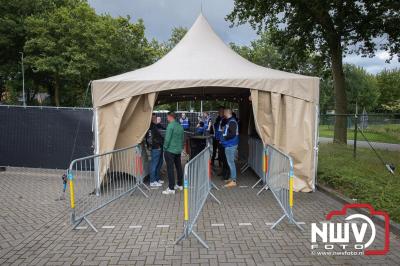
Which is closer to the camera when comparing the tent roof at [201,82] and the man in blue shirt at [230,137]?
the tent roof at [201,82]

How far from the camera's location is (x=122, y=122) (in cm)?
846

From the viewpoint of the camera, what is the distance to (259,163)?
9.20 m

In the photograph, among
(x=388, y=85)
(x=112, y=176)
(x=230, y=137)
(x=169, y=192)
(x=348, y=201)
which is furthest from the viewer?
(x=388, y=85)

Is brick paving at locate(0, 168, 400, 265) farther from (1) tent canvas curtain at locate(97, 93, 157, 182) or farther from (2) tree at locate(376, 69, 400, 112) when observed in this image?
(2) tree at locate(376, 69, 400, 112)

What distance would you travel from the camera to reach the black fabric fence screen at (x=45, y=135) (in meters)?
10.8

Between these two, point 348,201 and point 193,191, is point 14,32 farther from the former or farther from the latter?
point 348,201

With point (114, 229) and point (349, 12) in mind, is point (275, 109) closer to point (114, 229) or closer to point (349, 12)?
point (114, 229)

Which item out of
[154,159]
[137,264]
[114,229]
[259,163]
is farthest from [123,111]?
[137,264]

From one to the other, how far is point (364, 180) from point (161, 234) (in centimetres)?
483

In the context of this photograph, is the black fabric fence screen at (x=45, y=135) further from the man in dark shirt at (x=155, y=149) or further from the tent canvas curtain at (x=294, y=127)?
the tent canvas curtain at (x=294, y=127)

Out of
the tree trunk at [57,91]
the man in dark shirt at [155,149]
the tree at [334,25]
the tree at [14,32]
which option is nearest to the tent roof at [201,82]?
the man in dark shirt at [155,149]

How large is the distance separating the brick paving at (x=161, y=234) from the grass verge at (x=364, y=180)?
1.67ft

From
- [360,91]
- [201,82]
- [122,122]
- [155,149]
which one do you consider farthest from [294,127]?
[360,91]

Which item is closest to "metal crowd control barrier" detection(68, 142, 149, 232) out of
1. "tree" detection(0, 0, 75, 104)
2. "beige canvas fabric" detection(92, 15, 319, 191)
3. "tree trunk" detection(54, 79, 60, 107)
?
"beige canvas fabric" detection(92, 15, 319, 191)
